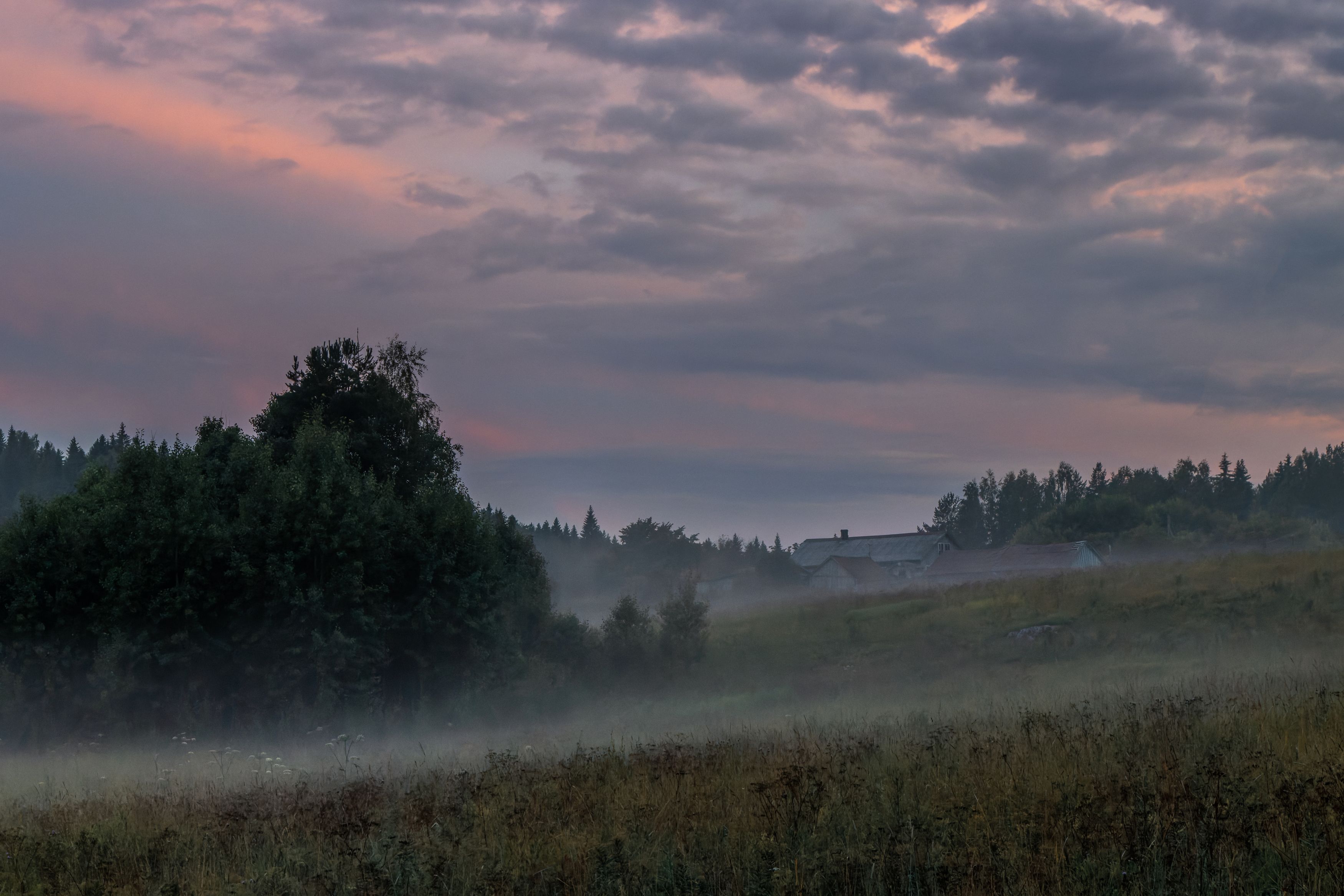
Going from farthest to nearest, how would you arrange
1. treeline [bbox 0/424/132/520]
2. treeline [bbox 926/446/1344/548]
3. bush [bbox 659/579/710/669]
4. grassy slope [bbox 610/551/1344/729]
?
treeline [bbox 0/424/132/520], treeline [bbox 926/446/1344/548], bush [bbox 659/579/710/669], grassy slope [bbox 610/551/1344/729]

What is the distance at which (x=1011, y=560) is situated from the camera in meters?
113

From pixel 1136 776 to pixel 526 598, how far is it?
3407cm

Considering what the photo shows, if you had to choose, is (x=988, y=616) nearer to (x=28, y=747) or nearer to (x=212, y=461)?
(x=212, y=461)

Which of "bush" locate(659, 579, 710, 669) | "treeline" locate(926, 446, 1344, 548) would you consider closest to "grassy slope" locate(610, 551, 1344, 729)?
"bush" locate(659, 579, 710, 669)

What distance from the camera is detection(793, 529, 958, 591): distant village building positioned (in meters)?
126

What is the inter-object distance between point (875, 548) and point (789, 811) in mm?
135841

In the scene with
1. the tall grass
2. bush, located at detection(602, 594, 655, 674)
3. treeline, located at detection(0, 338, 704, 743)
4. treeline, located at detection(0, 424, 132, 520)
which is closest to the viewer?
the tall grass

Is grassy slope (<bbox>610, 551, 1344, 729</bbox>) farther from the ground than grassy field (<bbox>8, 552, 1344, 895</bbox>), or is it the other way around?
grassy field (<bbox>8, 552, 1344, 895</bbox>)

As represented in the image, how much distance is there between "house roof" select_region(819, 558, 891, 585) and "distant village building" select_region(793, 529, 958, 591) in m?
0.07

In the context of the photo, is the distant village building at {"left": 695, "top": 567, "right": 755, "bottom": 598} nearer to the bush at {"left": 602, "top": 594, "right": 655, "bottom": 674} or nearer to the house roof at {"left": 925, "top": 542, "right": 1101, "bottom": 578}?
the house roof at {"left": 925, "top": 542, "right": 1101, "bottom": 578}

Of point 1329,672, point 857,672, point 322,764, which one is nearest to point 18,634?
point 322,764

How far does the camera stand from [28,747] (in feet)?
90.0

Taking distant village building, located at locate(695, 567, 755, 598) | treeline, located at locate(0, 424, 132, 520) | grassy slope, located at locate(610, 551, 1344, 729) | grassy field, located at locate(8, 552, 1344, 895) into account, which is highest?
treeline, located at locate(0, 424, 132, 520)

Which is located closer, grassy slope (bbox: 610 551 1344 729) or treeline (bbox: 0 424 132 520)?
grassy slope (bbox: 610 551 1344 729)
